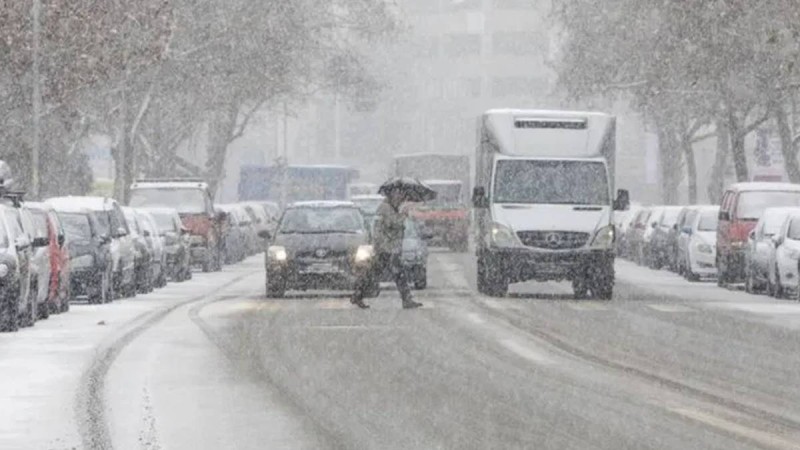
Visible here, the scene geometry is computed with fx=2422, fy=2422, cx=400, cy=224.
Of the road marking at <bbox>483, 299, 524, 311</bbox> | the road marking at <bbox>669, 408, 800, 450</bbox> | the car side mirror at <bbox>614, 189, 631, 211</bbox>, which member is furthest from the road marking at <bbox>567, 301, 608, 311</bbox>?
the road marking at <bbox>669, 408, 800, 450</bbox>

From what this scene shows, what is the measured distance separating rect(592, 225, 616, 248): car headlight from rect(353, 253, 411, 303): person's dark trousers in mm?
4035

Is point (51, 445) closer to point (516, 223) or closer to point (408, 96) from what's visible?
point (516, 223)

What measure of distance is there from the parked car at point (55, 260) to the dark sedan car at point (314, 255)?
186 inches

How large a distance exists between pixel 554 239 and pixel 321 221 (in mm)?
4196

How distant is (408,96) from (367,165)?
6.12 meters

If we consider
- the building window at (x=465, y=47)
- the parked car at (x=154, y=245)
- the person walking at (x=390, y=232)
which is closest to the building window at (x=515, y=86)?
the building window at (x=465, y=47)

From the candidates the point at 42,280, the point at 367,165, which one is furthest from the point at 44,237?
the point at 367,165

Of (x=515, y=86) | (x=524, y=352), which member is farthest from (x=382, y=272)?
(x=515, y=86)

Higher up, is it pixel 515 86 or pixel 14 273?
pixel 515 86

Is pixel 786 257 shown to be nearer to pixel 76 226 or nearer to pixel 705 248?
pixel 705 248

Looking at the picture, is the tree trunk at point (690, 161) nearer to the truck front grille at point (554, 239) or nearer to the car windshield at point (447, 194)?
the car windshield at point (447, 194)

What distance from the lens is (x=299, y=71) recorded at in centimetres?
8181

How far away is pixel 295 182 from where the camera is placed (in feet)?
355

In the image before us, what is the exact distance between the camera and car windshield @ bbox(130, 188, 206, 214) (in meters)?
54.5
